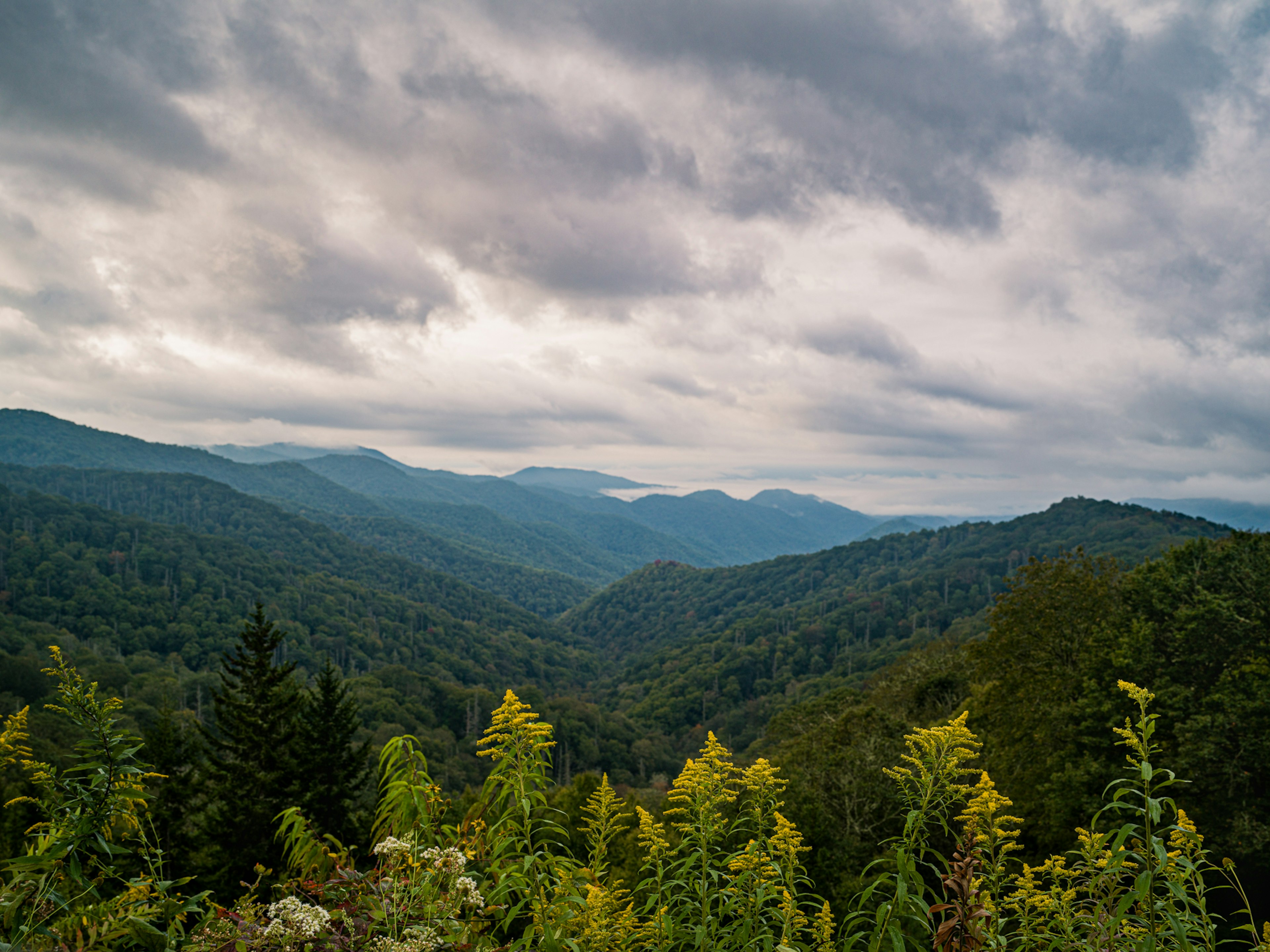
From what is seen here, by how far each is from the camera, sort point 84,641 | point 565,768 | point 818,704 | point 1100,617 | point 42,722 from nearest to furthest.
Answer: point 1100,617 → point 818,704 → point 42,722 → point 565,768 → point 84,641

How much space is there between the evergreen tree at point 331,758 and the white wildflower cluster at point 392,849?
Result: 26.5 m

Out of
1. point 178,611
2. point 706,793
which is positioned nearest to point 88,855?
point 706,793

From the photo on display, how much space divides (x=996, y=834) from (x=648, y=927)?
7.17ft

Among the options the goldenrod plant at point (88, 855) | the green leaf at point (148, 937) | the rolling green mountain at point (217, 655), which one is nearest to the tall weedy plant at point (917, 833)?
the green leaf at point (148, 937)

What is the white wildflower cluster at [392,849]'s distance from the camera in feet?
10.2

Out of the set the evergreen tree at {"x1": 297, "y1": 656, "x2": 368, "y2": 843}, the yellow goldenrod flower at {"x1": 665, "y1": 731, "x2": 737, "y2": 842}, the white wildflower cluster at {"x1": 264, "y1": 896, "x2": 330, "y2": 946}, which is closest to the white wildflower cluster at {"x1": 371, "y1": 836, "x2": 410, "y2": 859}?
the white wildflower cluster at {"x1": 264, "y1": 896, "x2": 330, "y2": 946}

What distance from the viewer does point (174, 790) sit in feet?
87.5

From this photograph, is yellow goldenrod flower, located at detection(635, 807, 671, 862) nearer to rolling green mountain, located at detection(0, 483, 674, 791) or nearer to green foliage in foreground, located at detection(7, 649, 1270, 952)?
green foliage in foreground, located at detection(7, 649, 1270, 952)

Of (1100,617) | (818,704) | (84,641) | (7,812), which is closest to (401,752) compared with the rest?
(1100,617)

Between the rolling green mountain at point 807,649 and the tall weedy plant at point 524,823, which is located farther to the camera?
the rolling green mountain at point 807,649

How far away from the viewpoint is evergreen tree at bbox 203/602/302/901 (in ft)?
80.1

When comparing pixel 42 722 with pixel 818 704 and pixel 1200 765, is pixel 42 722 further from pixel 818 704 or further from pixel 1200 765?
pixel 1200 765

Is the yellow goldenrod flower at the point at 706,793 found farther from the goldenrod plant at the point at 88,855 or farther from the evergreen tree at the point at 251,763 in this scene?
the evergreen tree at the point at 251,763

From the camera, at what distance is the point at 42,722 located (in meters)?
61.9
